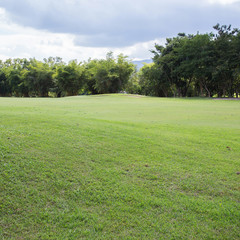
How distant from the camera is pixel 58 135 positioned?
632 centimetres

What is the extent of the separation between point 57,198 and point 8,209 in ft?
2.38

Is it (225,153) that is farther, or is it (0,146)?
(225,153)

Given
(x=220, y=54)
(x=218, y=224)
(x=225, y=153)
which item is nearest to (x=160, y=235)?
(x=218, y=224)

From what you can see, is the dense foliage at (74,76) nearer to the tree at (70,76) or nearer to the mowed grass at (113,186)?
the tree at (70,76)

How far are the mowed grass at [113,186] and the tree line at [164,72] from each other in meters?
31.3

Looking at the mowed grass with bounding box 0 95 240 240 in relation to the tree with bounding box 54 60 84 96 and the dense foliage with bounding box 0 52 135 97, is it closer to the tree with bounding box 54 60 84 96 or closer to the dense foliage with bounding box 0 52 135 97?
the dense foliage with bounding box 0 52 135 97

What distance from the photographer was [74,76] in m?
47.3

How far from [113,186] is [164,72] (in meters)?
42.9

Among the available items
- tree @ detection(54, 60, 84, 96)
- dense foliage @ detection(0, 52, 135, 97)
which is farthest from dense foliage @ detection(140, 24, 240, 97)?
tree @ detection(54, 60, 84, 96)

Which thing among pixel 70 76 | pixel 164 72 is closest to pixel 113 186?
pixel 164 72

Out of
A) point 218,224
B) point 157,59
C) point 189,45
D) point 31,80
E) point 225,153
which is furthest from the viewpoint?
point 31,80

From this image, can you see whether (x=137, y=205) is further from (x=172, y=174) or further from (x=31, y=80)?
(x=31, y=80)

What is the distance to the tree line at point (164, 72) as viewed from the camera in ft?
116

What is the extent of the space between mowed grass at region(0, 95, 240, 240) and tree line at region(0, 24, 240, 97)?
31251mm
